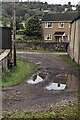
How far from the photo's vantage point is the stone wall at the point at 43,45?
169 ft

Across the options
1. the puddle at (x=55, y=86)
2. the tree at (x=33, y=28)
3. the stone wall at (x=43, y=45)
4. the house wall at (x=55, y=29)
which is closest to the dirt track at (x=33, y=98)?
the puddle at (x=55, y=86)

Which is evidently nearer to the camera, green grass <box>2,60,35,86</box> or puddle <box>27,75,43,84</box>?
green grass <box>2,60,35,86</box>

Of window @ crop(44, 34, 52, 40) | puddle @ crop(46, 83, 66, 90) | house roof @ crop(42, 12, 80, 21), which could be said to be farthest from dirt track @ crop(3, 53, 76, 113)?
house roof @ crop(42, 12, 80, 21)

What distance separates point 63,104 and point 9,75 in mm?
8487

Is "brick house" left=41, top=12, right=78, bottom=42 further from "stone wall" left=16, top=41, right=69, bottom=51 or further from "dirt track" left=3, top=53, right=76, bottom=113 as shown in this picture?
"dirt track" left=3, top=53, right=76, bottom=113

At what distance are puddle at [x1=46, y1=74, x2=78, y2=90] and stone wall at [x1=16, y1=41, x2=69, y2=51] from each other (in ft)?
79.2

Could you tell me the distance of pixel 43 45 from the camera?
5212 cm

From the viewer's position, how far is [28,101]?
680 inches

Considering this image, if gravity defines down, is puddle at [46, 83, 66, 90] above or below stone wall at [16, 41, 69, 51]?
below

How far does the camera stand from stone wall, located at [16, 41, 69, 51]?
51469 mm

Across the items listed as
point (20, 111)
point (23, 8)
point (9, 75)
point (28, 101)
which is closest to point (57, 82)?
point (9, 75)

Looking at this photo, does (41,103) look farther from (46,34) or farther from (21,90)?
(46,34)

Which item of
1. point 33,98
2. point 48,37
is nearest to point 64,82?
point 33,98

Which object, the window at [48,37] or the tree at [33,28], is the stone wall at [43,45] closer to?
the tree at [33,28]
